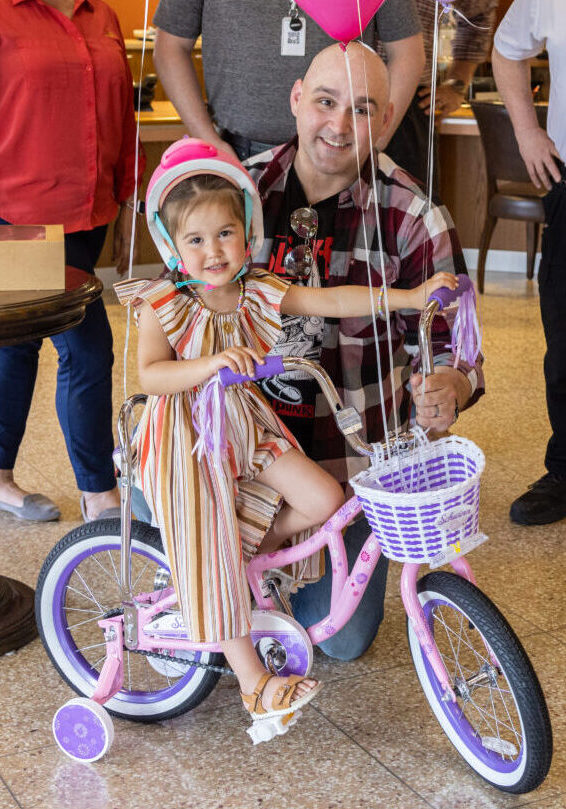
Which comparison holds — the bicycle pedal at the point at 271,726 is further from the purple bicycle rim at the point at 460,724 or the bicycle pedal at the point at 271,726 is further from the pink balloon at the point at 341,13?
the pink balloon at the point at 341,13

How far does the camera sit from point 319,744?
2061mm

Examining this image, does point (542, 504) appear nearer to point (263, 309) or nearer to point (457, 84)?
A: point (263, 309)

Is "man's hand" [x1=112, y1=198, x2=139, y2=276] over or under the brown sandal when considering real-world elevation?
over

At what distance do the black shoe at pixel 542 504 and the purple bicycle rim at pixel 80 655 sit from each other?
1252mm

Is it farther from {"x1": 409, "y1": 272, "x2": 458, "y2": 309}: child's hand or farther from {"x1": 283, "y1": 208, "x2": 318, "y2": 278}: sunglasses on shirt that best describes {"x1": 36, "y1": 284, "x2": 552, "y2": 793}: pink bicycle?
{"x1": 283, "y1": 208, "x2": 318, "y2": 278}: sunglasses on shirt

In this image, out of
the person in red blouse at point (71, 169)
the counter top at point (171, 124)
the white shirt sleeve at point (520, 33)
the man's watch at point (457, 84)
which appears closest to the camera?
the person in red blouse at point (71, 169)

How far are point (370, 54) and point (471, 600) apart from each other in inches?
38.6

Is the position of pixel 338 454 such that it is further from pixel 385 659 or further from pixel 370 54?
pixel 370 54

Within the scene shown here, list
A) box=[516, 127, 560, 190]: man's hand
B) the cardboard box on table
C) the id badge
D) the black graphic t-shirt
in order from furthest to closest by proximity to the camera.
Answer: box=[516, 127, 560, 190]: man's hand
the id badge
the black graphic t-shirt
the cardboard box on table

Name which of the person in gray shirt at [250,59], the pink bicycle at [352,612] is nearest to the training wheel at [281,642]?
the pink bicycle at [352,612]

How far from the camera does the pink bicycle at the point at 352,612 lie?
173 cm

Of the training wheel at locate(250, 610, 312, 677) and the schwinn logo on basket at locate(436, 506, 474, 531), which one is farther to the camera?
the training wheel at locate(250, 610, 312, 677)

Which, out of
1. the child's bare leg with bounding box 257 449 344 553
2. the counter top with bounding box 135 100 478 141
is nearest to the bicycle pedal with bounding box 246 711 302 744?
the child's bare leg with bounding box 257 449 344 553

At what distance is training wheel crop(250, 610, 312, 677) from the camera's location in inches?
78.2
